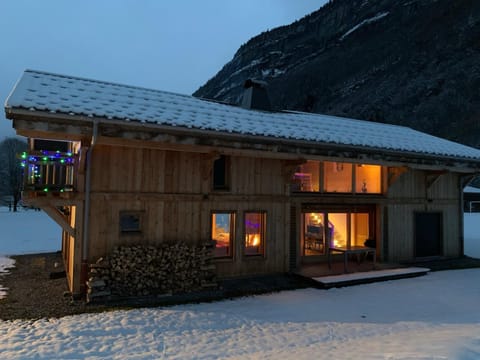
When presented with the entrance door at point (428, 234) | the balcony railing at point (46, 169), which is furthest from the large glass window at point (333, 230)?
the balcony railing at point (46, 169)

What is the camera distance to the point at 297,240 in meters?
10.2

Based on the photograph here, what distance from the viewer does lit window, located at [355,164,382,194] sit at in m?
11.6

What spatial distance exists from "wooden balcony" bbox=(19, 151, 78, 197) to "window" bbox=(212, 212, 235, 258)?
3.62 meters

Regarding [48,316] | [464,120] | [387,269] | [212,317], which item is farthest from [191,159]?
[464,120]

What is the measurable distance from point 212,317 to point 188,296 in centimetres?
142

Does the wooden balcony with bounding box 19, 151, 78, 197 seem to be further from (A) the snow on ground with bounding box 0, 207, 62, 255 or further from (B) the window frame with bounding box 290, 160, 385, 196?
(A) the snow on ground with bounding box 0, 207, 62, 255

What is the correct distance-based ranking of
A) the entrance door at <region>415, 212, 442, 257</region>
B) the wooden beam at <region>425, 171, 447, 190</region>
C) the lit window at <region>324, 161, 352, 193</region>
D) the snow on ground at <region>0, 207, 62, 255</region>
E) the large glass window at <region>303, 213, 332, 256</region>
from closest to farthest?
the lit window at <region>324, 161, 352, 193</region> → the large glass window at <region>303, 213, 332, 256</region> → the wooden beam at <region>425, 171, 447, 190</region> → the entrance door at <region>415, 212, 442, 257</region> → the snow on ground at <region>0, 207, 62, 255</region>

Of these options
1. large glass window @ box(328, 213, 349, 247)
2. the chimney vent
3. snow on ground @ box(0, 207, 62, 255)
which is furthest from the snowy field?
snow on ground @ box(0, 207, 62, 255)

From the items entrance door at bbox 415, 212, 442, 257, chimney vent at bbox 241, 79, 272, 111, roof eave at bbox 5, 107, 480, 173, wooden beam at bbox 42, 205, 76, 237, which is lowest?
entrance door at bbox 415, 212, 442, 257

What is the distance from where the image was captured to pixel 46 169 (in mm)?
7559

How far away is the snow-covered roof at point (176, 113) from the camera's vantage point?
23.1ft

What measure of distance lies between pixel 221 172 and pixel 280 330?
4.63 metres

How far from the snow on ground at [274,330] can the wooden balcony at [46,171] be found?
2620mm

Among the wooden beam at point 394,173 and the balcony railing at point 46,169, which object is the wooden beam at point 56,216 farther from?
the wooden beam at point 394,173
